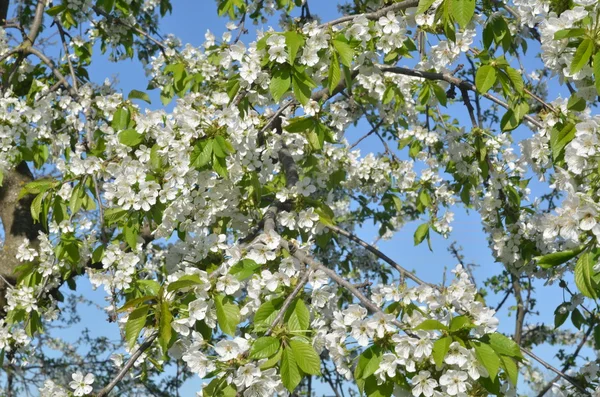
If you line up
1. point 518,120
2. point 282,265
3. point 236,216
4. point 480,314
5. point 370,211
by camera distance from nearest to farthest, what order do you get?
1. point 480,314
2. point 282,265
3. point 518,120
4. point 236,216
5. point 370,211

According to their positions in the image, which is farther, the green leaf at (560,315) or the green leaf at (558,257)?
the green leaf at (560,315)

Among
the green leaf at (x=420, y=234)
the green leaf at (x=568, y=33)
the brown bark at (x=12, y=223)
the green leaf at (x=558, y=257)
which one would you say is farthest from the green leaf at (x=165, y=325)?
the brown bark at (x=12, y=223)

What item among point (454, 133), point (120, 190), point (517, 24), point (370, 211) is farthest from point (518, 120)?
point (370, 211)

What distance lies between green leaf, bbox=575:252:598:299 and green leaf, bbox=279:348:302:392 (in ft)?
2.66

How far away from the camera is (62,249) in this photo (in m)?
3.04

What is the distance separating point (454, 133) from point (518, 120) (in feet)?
2.66

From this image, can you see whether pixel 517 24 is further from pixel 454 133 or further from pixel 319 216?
pixel 319 216

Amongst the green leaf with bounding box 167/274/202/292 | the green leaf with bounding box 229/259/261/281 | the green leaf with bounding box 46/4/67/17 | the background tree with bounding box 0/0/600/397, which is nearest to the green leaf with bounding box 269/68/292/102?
the background tree with bounding box 0/0/600/397

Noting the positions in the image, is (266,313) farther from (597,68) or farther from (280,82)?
(597,68)

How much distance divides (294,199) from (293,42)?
858 millimetres

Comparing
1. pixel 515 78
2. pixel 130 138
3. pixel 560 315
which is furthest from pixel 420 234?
pixel 130 138

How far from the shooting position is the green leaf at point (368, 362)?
1807 mm

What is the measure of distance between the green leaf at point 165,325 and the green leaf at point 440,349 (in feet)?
2.66

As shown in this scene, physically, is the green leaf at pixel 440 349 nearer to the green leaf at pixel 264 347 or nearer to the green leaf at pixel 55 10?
the green leaf at pixel 264 347
